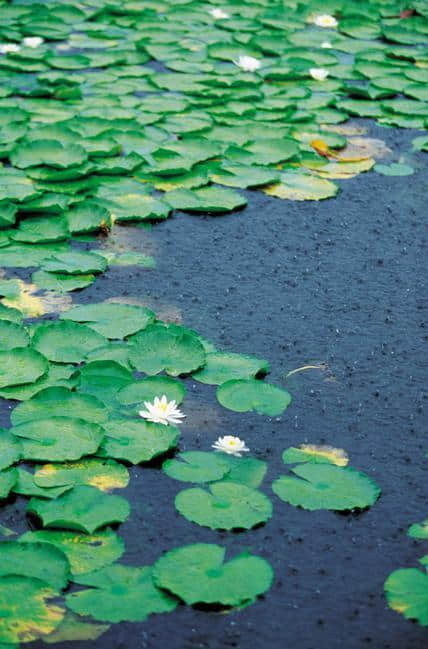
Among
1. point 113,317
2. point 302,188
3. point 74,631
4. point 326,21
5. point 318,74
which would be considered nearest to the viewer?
point 74,631

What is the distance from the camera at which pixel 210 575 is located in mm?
1873

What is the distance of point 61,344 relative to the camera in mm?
2625

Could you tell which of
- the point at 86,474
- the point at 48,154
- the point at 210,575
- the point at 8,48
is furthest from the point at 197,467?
the point at 8,48

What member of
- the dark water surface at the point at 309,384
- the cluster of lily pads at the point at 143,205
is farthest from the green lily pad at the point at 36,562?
the dark water surface at the point at 309,384

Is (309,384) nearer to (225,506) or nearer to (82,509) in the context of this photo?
(225,506)

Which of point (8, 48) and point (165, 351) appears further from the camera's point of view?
point (8, 48)

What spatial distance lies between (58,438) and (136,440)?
185 millimetres

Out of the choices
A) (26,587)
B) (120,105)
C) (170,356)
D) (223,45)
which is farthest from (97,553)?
(223,45)

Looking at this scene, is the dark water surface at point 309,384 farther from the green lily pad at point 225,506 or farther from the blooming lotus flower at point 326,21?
the blooming lotus flower at point 326,21

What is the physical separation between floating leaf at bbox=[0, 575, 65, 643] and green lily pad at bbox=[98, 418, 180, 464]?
45 centimetres

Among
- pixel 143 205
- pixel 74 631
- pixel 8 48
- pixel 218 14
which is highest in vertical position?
pixel 218 14

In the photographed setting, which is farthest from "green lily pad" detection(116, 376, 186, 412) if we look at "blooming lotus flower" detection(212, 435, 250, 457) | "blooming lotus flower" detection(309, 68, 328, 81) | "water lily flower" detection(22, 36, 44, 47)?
"water lily flower" detection(22, 36, 44, 47)

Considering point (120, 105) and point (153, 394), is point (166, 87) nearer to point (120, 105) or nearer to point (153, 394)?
point (120, 105)

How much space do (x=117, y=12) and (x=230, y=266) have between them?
302 centimetres
